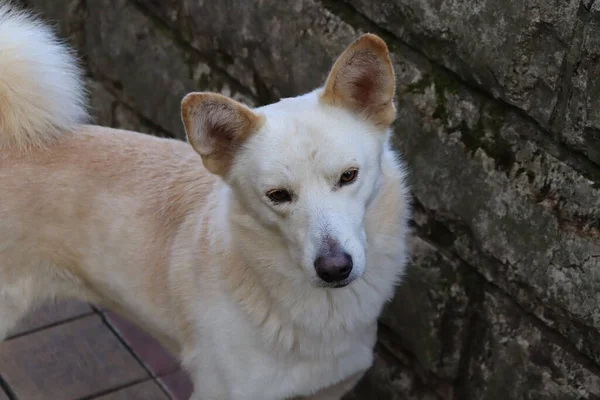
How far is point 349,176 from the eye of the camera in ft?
6.11

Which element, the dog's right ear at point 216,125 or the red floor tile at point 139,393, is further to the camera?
the red floor tile at point 139,393

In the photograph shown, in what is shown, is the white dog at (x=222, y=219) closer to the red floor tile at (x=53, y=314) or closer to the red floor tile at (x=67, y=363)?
the red floor tile at (x=67, y=363)

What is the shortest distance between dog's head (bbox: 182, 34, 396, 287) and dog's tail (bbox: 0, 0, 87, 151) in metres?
0.68

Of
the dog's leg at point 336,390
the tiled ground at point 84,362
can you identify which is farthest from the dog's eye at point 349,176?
the tiled ground at point 84,362

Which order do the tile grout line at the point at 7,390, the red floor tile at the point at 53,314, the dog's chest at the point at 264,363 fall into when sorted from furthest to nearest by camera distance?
the red floor tile at the point at 53,314
the tile grout line at the point at 7,390
the dog's chest at the point at 264,363

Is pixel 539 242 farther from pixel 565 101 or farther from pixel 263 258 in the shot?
pixel 263 258

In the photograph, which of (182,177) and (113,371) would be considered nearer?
(182,177)

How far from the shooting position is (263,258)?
2.05 metres

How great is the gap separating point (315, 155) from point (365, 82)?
0.24 m

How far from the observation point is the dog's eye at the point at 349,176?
72.8 inches

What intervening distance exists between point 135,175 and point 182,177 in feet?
0.45

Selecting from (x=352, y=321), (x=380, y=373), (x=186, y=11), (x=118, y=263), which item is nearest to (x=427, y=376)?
(x=380, y=373)

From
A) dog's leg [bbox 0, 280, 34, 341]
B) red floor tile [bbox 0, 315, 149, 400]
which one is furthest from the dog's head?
red floor tile [bbox 0, 315, 149, 400]

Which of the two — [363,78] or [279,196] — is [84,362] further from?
[363,78]
